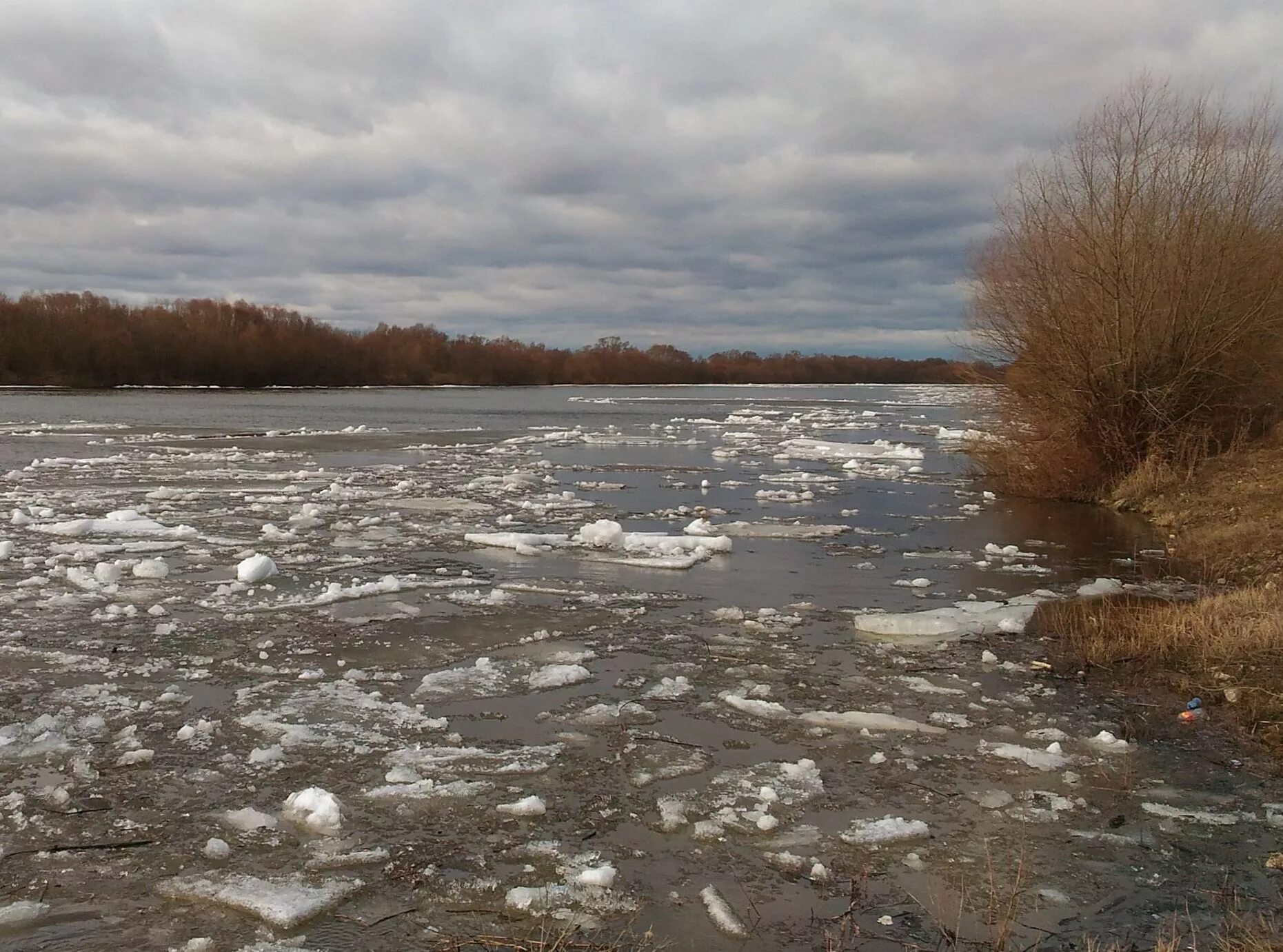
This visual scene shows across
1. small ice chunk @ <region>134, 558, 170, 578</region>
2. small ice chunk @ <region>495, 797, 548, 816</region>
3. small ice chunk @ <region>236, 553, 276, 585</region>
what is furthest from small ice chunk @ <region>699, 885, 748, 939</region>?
small ice chunk @ <region>134, 558, 170, 578</region>

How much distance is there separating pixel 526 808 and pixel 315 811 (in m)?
0.97

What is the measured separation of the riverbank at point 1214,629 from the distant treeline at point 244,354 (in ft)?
144

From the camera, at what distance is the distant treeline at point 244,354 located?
69688mm

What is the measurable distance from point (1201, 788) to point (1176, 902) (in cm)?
131

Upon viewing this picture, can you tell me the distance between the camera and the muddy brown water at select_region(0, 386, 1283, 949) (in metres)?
3.83

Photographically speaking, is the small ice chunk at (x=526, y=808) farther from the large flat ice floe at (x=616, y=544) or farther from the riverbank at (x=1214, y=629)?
the large flat ice floe at (x=616, y=544)

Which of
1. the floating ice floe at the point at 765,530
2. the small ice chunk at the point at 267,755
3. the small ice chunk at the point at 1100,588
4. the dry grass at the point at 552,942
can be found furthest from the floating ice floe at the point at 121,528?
the small ice chunk at the point at 1100,588

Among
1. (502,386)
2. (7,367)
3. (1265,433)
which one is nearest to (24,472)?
(1265,433)

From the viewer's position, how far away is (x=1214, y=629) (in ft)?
23.7

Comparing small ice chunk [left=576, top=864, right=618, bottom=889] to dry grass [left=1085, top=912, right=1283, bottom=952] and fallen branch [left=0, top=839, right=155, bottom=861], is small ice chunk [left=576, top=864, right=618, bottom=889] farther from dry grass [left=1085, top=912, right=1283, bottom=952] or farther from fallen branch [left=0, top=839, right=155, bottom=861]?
fallen branch [left=0, top=839, right=155, bottom=861]

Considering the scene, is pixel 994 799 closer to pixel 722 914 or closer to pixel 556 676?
pixel 722 914

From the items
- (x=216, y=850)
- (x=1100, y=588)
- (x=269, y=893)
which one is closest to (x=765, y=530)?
(x=1100, y=588)

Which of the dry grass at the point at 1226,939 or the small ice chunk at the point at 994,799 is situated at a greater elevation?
the dry grass at the point at 1226,939

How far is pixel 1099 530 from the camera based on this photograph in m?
14.4
